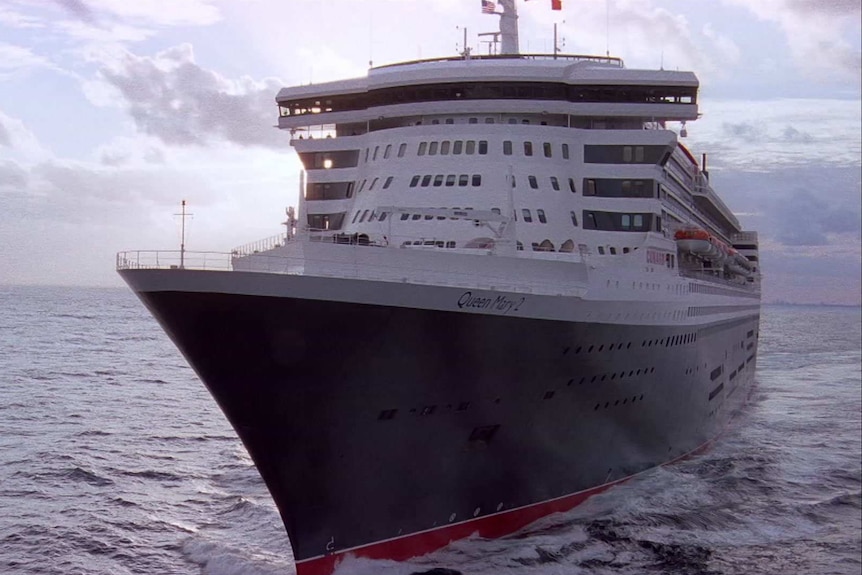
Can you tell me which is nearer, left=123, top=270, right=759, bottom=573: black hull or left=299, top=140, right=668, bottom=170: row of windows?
left=123, top=270, right=759, bottom=573: black hull

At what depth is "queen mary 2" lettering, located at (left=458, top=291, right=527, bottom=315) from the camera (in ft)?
49.5

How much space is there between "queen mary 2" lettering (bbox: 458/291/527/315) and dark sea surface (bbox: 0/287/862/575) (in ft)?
15.1

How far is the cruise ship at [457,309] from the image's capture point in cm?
1426

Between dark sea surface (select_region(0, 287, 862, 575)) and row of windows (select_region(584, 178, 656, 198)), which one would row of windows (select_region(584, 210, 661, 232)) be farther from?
dark sea surface (select_region(0, 287, 862, 575))

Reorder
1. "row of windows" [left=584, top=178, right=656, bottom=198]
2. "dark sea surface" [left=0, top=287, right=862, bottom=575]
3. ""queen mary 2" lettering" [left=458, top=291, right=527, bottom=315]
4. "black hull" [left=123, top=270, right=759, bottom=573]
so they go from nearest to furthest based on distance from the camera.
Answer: "black hull" [left=123, top=270, right=759, bottom=573], ""queen mary 2" lettering" [left=458, top=291, right=527, bottom=315], "dark sea surface" [left=0, top=287, right=862, bottom=575], "row of windows" [left=584, top=178, right=656, bottom=198]

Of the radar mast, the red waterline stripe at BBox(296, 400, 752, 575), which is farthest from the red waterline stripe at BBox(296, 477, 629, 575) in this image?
the radar mast

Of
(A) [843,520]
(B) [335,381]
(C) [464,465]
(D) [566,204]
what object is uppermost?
(D) [566,204]

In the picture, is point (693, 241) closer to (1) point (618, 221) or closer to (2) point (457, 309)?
(1) point (618, 221)

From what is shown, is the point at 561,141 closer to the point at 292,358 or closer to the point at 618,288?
the point at 618,288

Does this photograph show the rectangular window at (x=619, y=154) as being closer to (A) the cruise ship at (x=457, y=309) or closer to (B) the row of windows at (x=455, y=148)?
(A) the cruise ship at (x=457, y=309)

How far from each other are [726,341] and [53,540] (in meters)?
25.2

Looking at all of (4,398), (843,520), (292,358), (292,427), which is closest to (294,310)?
(292,358)

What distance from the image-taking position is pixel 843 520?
22125mm

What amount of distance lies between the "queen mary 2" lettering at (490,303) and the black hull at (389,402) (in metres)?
0.19
